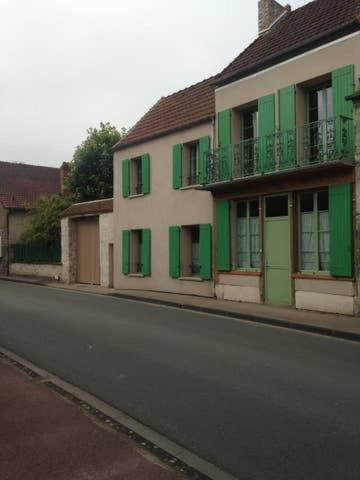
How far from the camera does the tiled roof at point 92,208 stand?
21016mm

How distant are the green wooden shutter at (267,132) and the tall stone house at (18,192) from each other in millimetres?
20079

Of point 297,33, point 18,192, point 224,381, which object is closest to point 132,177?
point 297,33

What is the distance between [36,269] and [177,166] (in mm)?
12717

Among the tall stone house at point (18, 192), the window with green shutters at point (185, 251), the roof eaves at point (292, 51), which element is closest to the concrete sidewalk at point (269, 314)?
the window with green shutters at point (185, 251)

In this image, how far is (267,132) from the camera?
1377 centimetres

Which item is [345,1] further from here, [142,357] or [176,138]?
[142,357]

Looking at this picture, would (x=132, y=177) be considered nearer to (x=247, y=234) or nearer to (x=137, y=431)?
(x=247, y=234)

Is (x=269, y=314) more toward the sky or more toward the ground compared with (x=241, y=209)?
more toward the ground

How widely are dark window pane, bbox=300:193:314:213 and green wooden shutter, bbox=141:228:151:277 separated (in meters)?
6.69

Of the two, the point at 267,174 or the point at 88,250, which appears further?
the point at 88,250

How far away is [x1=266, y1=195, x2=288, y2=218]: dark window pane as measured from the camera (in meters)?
13.5

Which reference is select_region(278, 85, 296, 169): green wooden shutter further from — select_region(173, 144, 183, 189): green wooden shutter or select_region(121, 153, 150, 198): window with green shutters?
select_region(121, 153, 150, 198): window with green shutters

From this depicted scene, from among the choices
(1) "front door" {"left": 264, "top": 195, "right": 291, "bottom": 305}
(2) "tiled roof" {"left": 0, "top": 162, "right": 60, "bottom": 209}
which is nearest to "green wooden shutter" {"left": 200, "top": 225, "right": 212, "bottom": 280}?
(1) "front door" {"left": 264, "top": 195, "right": 291, "bottom": 305}

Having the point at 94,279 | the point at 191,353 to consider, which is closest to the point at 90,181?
the point at 94,279
